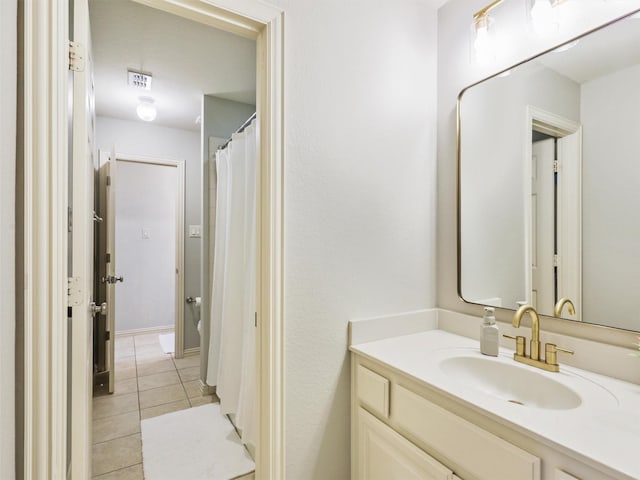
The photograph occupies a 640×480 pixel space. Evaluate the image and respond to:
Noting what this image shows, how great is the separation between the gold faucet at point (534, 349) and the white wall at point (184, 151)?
3109mm

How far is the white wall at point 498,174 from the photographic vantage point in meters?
1.33

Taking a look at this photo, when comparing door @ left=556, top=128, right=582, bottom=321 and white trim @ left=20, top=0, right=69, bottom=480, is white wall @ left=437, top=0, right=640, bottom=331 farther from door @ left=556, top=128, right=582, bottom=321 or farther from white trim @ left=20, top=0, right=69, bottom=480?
white trim @ left=20, top=0, right=69, bottom=480

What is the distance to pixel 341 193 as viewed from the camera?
4.63ft

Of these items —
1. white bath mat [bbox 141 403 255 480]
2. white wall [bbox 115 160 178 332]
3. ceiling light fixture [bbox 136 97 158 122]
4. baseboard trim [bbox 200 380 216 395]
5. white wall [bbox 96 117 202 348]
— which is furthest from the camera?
white wall [bbox 115 160 178 332]

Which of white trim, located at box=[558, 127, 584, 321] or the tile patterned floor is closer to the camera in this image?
white trim, located at box=[558, 127, 584, 321]

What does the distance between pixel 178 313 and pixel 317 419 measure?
2.57m

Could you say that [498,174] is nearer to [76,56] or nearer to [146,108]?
[76,56]

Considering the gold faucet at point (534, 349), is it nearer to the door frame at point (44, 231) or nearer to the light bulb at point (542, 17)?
the light bulb at point (542, 17)

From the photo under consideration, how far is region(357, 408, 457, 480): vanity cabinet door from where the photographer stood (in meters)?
1.04

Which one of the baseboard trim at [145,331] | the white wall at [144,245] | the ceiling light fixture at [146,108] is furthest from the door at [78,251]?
the baseboard trim at [145,331]

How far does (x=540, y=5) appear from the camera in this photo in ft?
4.17

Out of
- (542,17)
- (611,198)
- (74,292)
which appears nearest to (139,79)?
(74,292)

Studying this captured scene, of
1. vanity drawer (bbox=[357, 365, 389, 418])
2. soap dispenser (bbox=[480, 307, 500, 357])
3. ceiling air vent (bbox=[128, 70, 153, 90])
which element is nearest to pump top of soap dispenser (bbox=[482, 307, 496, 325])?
soap dispenser (bbox=[480, 307, 500, 357])

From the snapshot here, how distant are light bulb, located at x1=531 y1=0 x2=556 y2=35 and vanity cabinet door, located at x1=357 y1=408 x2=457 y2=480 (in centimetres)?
163
